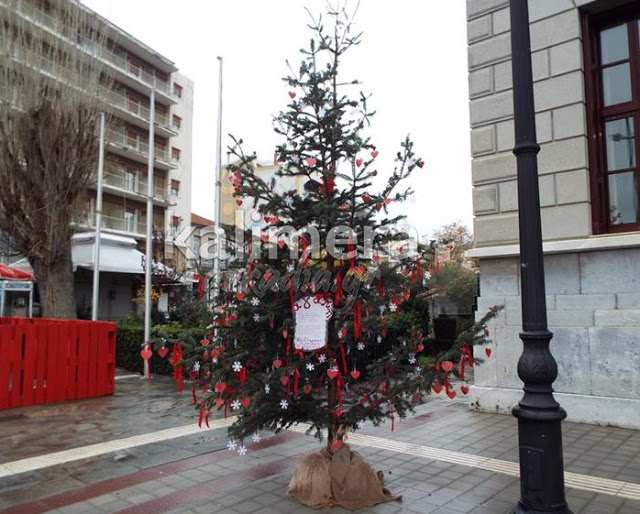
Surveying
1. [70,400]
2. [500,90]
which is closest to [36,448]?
[70,400]

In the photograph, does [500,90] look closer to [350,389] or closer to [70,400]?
[350,389]

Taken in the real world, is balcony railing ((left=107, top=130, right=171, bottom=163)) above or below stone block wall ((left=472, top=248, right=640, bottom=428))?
above

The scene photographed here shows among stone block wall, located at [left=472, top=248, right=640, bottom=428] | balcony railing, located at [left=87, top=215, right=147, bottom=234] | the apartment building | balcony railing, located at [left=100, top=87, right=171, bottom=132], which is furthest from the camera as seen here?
balcony railing, located at [left=100, top=87, right=171, bottom=132]

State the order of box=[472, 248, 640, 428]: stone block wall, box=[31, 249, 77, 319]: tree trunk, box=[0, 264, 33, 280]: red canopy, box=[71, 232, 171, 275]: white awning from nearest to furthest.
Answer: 1. box=[472, 248, 640, 428]: stone block wall
2. box=[0, 264, 33, 280]: red canopy
3. box=[31, 249, 77, 319]: tree trunk
4. box=[71, 232, 171, 275]: white awning

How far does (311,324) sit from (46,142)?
13090 mm

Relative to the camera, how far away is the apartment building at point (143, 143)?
1500 inches

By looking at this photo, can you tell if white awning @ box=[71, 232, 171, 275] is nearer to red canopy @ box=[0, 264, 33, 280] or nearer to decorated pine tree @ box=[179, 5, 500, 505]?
red canopy @ box=[0, 264, 33, 280]

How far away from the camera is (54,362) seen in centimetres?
907

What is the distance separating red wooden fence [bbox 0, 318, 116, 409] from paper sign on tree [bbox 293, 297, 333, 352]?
6473 millimetres

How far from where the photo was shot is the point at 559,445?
3438 millimetres

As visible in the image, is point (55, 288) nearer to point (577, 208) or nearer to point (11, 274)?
point (11, 274)

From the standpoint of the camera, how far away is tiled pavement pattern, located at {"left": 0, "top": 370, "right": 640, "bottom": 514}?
14.4ft

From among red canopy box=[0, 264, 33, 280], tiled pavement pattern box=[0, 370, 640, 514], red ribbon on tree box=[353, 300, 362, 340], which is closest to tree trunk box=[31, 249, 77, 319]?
red canopy box=[0, 264, 33, 280]

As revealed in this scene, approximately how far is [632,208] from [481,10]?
13.5ft
